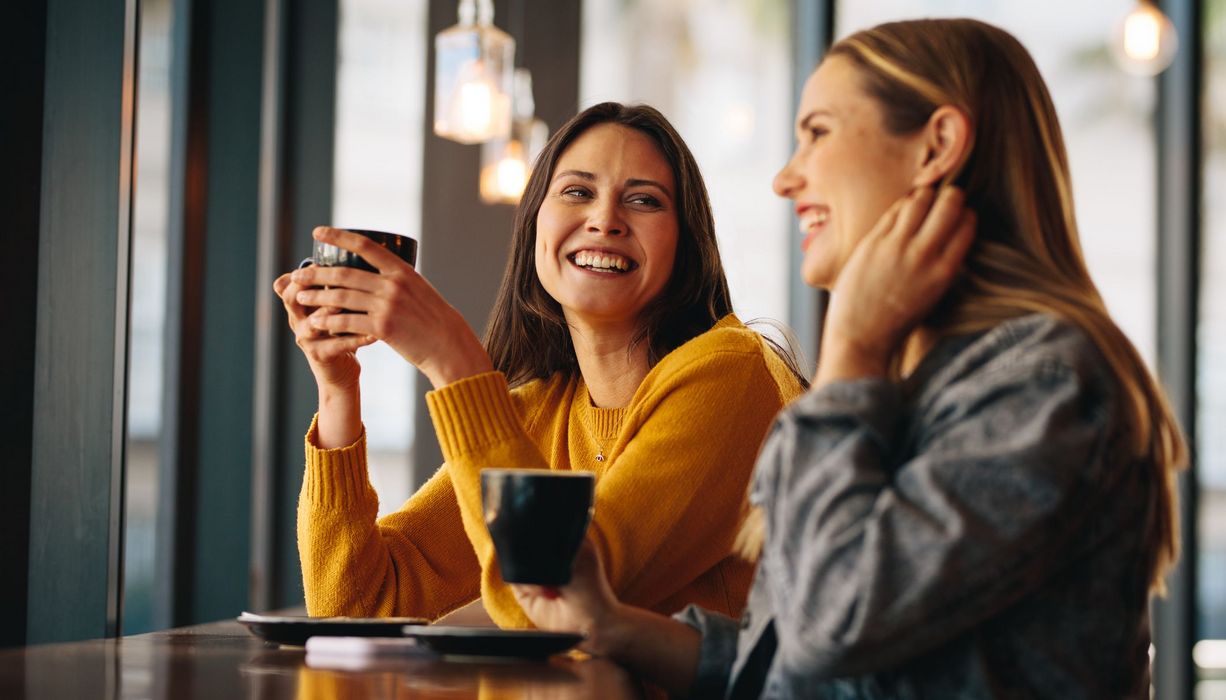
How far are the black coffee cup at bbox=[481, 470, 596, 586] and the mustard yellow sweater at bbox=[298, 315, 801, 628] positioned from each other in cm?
33

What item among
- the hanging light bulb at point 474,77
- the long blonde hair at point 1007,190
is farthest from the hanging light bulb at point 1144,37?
the long blonde hair at point 1007,190

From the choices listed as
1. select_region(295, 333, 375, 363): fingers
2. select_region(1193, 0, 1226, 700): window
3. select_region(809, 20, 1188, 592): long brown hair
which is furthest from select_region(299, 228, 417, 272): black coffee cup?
select_region(1193, 0, 1226, 700): window

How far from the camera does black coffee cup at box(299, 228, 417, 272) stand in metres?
1.46

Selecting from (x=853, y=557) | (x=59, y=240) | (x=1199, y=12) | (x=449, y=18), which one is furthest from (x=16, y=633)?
(x=1199, y=12)

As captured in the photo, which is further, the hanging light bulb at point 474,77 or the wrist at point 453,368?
the hanging light bulb at point 474,77

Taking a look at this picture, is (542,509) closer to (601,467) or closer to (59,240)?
(601,467)

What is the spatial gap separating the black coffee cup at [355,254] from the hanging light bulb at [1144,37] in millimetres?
3350

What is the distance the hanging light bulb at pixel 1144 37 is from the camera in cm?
410

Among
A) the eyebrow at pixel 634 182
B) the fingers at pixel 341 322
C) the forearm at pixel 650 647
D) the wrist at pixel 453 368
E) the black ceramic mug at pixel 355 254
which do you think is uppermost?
the eyebrow at pixel 634 182

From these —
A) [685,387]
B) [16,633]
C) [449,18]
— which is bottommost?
[16,633]

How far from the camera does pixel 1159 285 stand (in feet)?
14.9

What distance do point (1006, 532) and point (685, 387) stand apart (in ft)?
2.39

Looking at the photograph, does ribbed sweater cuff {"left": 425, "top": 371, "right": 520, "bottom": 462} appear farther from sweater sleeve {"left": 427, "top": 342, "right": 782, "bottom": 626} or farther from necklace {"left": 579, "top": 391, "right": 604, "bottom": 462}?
necklace {"left": 579, "top": 391, "right": 604, "bottom": 462}

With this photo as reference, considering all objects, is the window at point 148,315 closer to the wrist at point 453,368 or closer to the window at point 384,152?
the window at point 384,152
